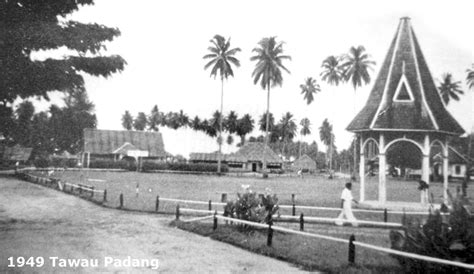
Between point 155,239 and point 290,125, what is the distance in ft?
310

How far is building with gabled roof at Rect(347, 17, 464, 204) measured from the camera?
731 inches

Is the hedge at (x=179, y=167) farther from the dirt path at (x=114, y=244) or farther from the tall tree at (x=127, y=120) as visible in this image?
the tall tree at (x=127, y=120)

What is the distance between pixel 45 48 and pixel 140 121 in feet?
384

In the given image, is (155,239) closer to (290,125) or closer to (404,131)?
(404,131)

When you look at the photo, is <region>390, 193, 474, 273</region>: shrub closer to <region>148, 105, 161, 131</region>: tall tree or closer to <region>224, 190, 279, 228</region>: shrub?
<region>224, 190, 279, 228</region>: shrub

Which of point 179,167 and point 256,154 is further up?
point 256,154

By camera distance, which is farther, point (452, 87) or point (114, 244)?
point (452, 87)

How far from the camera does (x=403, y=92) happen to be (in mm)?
19047

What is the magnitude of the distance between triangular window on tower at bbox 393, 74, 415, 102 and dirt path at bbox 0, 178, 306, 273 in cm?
1100

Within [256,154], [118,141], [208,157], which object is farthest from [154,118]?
[256,154]

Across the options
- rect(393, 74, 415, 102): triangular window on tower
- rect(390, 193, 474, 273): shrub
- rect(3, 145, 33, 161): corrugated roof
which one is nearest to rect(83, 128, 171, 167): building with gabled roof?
rect(3, 145, 33, 161): corrugated roof

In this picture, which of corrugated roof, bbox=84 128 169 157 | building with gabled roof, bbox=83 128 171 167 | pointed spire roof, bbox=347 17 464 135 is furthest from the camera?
corrugated roof, bbox=84 128 169 157

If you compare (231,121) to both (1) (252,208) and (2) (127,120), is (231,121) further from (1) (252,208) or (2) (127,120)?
(1) (252,208)

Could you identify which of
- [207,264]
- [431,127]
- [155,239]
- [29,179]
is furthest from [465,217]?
[29,179]
